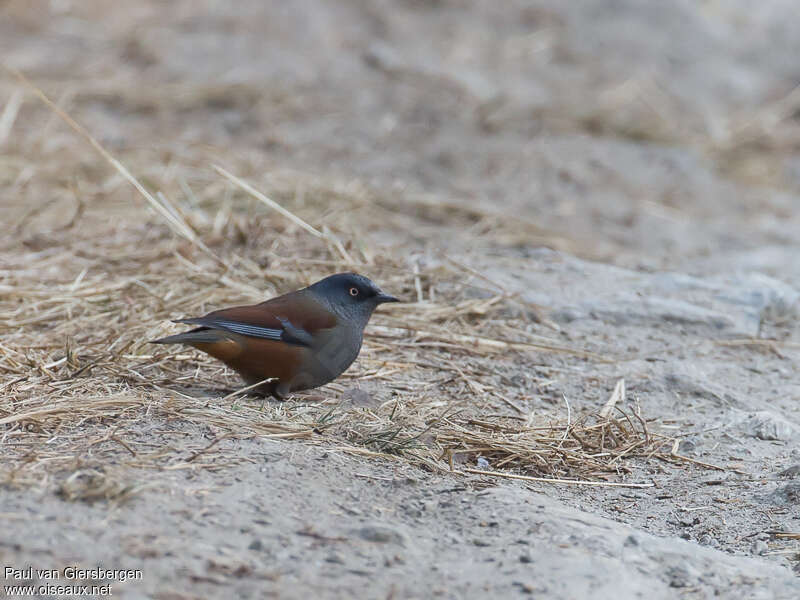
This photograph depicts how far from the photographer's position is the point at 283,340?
14.6 ft

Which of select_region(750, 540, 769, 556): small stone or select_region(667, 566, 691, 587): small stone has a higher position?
select_region(667, 566, 691, 587): small stone

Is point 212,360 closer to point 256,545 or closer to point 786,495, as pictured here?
point 256,545

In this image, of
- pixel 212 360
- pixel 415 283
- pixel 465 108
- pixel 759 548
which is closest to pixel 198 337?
pixel 212 360

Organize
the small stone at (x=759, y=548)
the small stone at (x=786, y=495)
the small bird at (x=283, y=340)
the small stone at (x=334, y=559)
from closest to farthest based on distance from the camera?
1. the small stone at (x=334, y=559)
2. the small stone at (x=759, y=548)
3. the small stone at (x=786, y=495)
4. the small bird at (x=283, y=340)

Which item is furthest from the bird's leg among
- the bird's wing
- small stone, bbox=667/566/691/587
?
small stone, bbox=667/566/691/587

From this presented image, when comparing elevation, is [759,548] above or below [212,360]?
above

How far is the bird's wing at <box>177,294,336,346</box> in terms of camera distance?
14.4ft

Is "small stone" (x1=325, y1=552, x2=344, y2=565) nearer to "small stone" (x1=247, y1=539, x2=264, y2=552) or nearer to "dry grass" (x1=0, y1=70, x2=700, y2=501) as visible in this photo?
"small stone" (x1=247, y1=539, x2=264, y2=552)

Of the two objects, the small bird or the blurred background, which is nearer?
the small bird

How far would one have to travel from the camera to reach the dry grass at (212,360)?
385 cm

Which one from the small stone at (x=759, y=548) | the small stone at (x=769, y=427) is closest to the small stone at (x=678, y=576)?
the small stone at (x=759, y=548)

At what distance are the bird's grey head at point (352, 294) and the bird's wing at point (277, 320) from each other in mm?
123

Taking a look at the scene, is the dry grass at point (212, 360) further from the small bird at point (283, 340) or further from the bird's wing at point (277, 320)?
the bird's wing at point (277, 320)

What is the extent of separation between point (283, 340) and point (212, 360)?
2.13 ft
